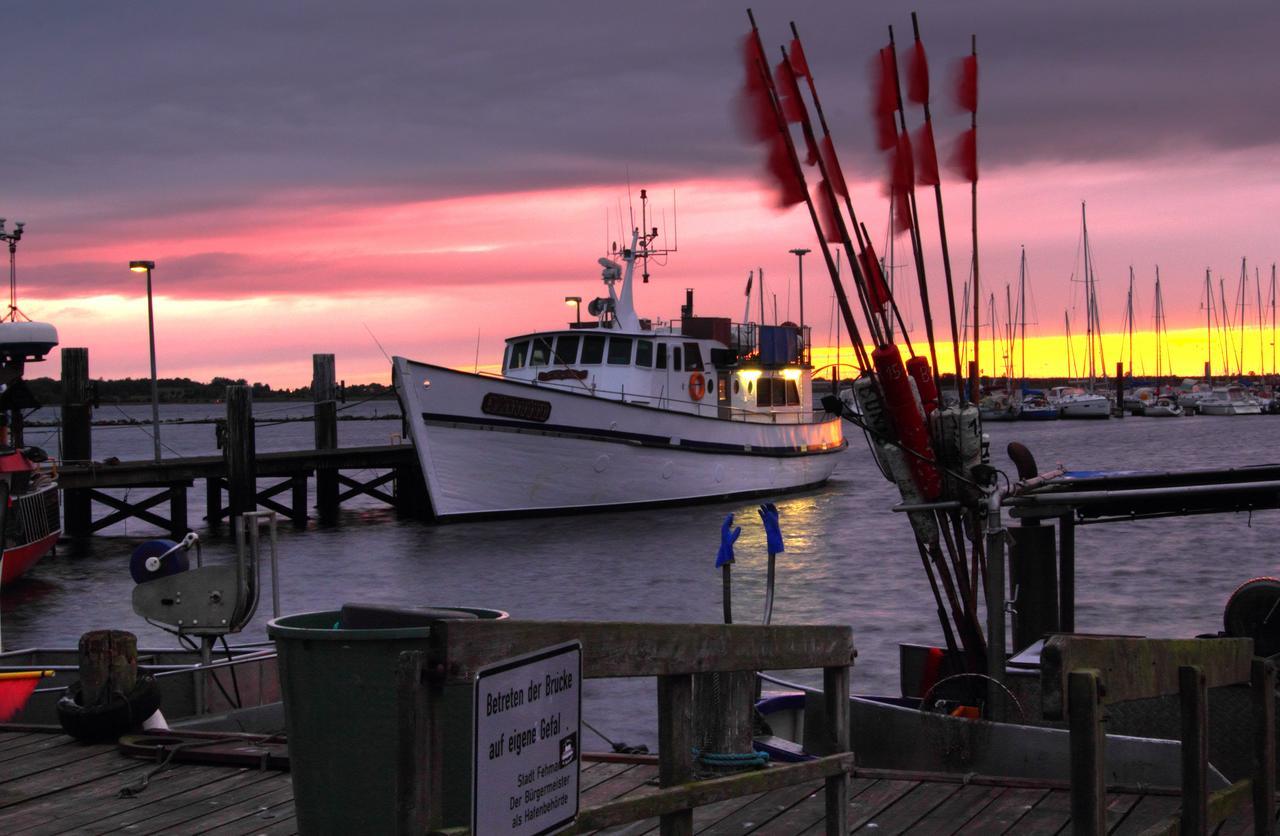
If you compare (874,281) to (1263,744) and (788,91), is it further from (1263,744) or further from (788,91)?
(1263,744)

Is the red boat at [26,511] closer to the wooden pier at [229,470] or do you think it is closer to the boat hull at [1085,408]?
the wooden pier at [229,470]

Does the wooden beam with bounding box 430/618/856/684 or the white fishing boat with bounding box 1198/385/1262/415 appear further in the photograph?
the white fishing boat with bounding box 1198/385/1262/415

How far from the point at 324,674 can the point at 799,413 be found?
3341cm

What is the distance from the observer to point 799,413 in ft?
121

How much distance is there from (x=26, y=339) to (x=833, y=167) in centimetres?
1654

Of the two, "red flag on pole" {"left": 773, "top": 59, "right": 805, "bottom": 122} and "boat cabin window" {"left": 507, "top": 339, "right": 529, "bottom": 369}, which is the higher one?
"red flag on pole" {"left": 773, "top": 59, "right": 805, "bottom": 122}

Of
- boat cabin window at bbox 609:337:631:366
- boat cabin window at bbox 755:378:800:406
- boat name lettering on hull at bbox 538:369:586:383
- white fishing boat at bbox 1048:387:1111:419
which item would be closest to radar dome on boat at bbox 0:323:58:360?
boat name lettering on hull at bbox 538:369:586:383

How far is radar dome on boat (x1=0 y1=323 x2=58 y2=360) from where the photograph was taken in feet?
69.5

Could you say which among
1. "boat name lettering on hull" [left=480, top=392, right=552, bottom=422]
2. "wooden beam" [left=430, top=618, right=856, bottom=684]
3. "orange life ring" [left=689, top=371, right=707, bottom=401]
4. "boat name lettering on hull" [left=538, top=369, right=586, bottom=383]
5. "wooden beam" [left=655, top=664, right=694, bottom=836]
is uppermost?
"boat name lettering on hull" [left=538, top=369, right=586, bottom=383]

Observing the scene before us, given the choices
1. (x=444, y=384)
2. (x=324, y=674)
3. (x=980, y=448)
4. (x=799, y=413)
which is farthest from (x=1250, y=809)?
(x=799, y=413)

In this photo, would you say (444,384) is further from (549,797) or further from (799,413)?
(549,797)

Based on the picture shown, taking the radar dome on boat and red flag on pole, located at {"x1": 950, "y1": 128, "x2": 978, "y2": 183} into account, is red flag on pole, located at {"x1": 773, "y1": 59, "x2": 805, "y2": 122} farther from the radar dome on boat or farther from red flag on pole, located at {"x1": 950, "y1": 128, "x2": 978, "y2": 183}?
the radar dome on boat

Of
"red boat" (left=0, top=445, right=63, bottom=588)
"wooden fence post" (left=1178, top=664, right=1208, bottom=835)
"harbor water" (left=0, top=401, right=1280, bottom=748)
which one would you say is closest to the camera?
"wooden fence post" (left=1178, top=664, right=1208, bottom=835)

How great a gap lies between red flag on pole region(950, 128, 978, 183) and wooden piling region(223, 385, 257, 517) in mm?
21888
